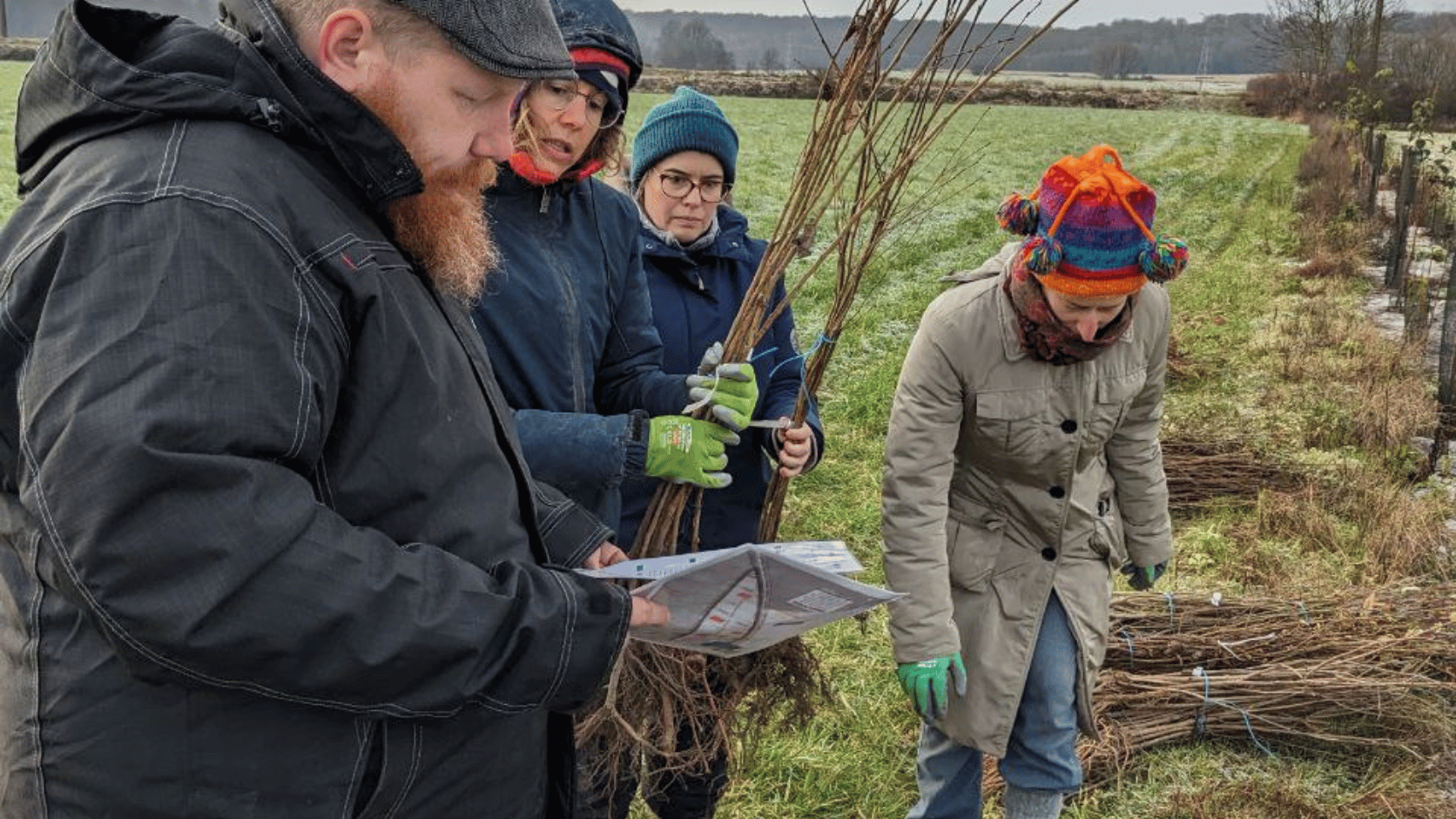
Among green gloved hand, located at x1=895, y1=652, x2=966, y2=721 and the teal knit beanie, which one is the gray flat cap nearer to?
the teal knit beanie

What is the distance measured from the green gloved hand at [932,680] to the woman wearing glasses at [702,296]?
1.61ft

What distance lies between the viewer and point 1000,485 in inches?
99.3

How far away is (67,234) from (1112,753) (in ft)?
10.1

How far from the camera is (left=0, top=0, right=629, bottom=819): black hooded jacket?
105cm

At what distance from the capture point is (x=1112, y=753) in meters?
3.34

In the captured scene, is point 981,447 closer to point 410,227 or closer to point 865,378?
point 410,227

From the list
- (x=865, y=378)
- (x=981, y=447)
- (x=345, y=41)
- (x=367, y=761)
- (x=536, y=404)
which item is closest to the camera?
(x=345, y=41)

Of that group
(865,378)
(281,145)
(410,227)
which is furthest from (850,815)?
(865,378)

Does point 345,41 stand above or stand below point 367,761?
above

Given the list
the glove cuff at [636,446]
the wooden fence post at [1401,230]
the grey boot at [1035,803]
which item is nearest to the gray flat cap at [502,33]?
the glove cuff at [636,446]

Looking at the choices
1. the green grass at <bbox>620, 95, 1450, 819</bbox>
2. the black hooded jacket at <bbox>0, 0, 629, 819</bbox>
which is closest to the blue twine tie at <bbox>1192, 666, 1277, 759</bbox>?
the green grass at <bbox>620, 95, 1450, 819</bbox>

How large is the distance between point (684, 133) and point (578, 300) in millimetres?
647

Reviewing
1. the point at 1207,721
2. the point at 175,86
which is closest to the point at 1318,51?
the point at 1207,721

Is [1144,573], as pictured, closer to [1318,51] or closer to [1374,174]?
[1374,174]
